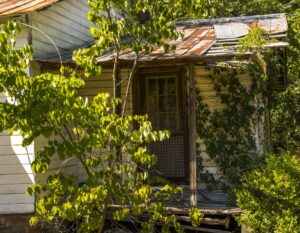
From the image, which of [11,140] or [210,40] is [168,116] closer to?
[210,40]

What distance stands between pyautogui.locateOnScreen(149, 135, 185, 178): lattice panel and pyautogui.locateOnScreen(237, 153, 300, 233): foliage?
2.92 m

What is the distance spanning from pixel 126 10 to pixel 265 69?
4144 mm

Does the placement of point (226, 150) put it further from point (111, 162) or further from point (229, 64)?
point (111, 162)

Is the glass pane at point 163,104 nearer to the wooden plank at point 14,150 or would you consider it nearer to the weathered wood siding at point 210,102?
the weathered wood siding at point 210,102

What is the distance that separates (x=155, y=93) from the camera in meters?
11.1

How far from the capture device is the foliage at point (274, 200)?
7.63 m

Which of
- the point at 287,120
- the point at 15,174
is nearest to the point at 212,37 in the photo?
the point at 15,174

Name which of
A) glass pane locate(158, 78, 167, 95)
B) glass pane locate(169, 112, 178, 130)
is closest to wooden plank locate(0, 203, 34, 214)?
glass pane locate(169, 112, 178, 130)

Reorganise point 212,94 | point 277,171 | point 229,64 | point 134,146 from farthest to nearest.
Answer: point 212,94 → point 229,64 → point 277,171 → point 134,146

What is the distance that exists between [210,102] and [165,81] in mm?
1187

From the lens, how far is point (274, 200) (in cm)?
791

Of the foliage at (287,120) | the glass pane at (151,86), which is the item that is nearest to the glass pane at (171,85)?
the glass pane at (151,86)

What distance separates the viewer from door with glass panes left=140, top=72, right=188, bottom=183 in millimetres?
10969

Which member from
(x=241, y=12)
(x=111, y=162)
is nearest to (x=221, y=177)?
(x=111, y=162)
